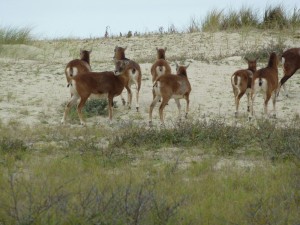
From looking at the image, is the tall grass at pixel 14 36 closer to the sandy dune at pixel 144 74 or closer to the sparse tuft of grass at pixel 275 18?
the sandy dune at pixel 144 74

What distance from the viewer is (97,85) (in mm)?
12734

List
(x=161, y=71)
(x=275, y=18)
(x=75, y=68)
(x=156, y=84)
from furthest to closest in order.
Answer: (x=275, y=18), (x=161, y=71), (x=75, y=68), (x=156, y=84)

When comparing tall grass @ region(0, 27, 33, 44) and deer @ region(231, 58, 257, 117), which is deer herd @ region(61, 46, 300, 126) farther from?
tall grass @ region(0, 27, 33, 44)

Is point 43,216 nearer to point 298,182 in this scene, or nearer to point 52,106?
point 298,182

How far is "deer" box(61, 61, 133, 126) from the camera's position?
12508 mm

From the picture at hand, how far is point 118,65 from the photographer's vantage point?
44.7 ft

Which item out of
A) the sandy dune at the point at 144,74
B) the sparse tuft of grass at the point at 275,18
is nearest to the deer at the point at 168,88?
the sandy dune at the point at 144,74

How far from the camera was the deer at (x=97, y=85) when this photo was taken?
492 inches

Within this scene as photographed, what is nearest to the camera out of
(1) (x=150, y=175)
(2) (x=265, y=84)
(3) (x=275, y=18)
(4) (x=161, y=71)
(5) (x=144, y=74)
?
(1) (x=150, y=175)

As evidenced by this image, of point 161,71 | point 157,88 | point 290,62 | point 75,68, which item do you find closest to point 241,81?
point 157,88

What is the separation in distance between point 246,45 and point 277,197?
16.8m

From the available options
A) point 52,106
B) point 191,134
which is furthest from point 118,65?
point 191,134

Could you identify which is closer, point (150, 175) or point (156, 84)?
point (150, 175)

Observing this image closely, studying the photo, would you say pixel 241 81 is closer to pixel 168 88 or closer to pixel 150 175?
pixel 168 88
